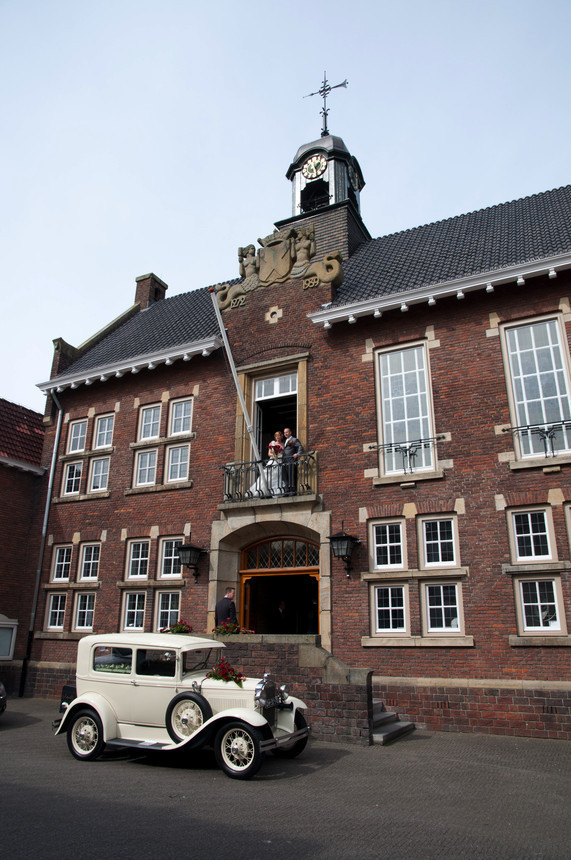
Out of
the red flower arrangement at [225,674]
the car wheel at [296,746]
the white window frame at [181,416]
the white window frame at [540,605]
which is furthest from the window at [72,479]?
the white window frame at [540,605]

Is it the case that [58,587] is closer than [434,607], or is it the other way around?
[434,607]

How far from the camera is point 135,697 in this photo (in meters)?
8.88

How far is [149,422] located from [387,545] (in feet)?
26.3

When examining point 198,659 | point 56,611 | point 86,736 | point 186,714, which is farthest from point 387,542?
point 56,611

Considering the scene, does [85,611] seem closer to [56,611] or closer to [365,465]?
[56,611]

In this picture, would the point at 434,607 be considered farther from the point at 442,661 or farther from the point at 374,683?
the point at 374,683

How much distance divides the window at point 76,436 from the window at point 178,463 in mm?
3603

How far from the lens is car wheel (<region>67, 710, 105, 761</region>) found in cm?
883

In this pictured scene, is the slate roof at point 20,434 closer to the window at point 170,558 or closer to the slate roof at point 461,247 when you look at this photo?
the window at point 170,558

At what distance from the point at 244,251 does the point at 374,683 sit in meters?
11.6

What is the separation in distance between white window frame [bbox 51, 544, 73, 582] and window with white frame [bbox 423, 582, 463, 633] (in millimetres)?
10420

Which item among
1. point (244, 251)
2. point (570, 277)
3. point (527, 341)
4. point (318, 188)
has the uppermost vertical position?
point (318, 188)

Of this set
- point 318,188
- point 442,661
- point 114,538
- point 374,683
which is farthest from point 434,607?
point 318,188

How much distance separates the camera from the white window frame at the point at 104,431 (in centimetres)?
1872
